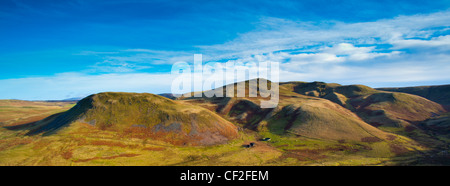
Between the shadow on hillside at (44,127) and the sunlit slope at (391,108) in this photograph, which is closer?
the shadow on hillside at (44,127)

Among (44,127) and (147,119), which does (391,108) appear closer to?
(147,119)

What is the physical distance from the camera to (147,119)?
282 feet

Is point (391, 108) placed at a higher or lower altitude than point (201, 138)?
higher

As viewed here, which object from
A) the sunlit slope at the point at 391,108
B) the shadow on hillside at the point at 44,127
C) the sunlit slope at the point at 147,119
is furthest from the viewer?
the sunlit slope at the point at 391,108

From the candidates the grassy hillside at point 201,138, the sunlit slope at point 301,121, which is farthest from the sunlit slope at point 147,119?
the sunlit slope at point 301,121

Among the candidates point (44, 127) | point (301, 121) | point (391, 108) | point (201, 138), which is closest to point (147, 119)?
point (201, 138)

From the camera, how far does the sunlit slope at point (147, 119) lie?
78688 mm

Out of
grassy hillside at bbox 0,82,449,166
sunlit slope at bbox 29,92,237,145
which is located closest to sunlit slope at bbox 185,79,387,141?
grassy hillside at bbox 0,82,449,166

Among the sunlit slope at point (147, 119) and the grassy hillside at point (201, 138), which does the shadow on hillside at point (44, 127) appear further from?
the grassy hillside at point (201, 138)

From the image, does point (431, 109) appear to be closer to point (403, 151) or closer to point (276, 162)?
point (403, 151)

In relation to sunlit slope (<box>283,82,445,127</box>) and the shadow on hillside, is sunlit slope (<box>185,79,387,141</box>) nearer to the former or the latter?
sunlit slope (<box>283,82,445,127</box>)
